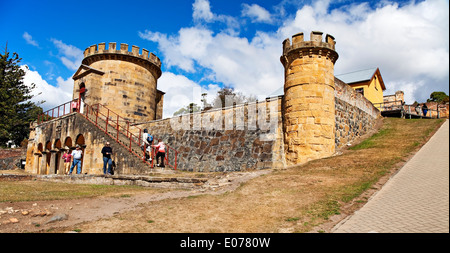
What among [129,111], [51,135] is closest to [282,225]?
[129,111]

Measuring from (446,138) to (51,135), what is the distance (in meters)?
23.6

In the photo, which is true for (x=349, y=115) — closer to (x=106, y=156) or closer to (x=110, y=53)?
(x=106, y=156)

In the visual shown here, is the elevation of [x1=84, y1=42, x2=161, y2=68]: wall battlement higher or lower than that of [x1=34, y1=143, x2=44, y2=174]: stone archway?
higher

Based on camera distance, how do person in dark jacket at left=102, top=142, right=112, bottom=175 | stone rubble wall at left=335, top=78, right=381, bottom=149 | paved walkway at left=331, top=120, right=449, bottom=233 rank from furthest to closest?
stone rubble wall at left=335, top=78, right=381, bottom=149, person in dark jacket at left=102, top=142, right=112, bottom=175, paved walkway at left=331, top=120, right=449, bottom=233

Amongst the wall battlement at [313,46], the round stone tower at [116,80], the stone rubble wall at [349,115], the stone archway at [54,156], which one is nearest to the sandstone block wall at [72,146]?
the stone archway at [54,156]

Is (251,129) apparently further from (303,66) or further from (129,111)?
(129,111)

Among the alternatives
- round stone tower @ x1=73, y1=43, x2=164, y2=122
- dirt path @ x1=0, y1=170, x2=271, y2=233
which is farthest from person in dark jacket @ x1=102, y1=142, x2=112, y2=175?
round stone tower @ x1=73, y1=43, x2=164, y2=122

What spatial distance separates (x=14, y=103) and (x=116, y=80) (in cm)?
1797

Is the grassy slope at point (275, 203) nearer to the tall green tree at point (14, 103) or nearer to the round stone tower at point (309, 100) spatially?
the round stone tower at point (309, 100)

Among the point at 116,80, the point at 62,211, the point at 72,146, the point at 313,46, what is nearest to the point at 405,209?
the point at 62,211

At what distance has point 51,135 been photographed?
21453mm

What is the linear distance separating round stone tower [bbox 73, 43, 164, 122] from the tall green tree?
12.8 m

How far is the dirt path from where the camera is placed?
199 inches

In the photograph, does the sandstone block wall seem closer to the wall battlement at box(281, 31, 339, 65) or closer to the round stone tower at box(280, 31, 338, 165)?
the round stone tower at box(280, 31, 338, 165)
